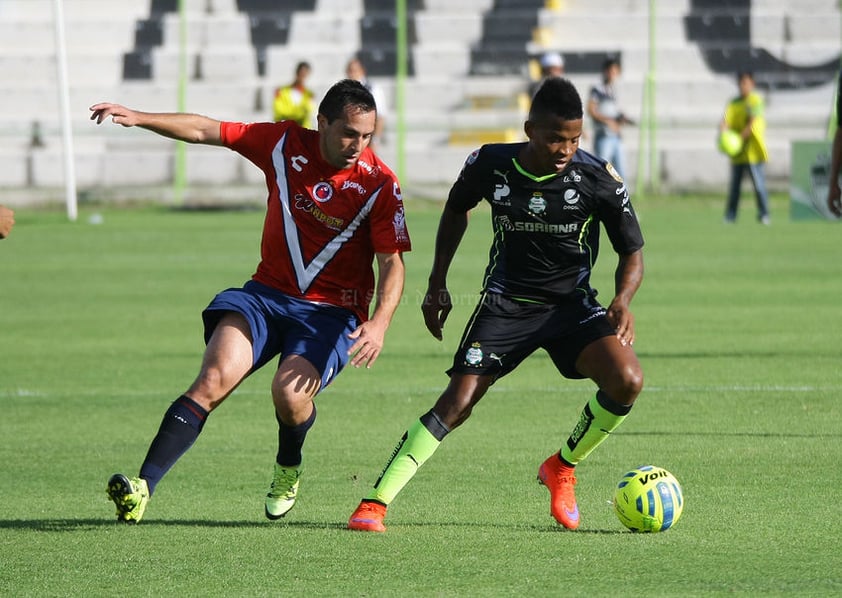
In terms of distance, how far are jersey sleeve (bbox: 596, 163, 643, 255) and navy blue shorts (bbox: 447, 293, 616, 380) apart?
0.32m

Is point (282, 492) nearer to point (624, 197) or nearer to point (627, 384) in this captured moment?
point (627, 384)

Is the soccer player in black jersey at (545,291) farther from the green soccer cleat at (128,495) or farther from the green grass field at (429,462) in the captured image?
the green soccer cleat at (128,495)

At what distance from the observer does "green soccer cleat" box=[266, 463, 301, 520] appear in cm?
627

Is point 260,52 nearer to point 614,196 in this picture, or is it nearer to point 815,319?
point 815,319

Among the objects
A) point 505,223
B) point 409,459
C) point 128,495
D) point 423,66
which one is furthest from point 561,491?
point 423,66

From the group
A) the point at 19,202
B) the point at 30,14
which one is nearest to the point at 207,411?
the point at 19,202

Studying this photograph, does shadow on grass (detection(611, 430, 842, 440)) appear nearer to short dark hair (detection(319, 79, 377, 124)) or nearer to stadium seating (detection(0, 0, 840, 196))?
short dark hair (detection(319, 79, 377, 124))

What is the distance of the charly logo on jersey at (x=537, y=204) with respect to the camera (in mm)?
6199

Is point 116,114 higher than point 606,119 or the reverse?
higher

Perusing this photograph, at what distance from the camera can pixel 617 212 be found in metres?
6.25

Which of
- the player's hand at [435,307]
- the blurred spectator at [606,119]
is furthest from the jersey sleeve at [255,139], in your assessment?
the blurred spectator at [606,119]

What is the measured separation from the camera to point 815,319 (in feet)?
42.5

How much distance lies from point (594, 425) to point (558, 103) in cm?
137

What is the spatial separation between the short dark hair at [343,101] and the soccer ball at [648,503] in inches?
75.0
